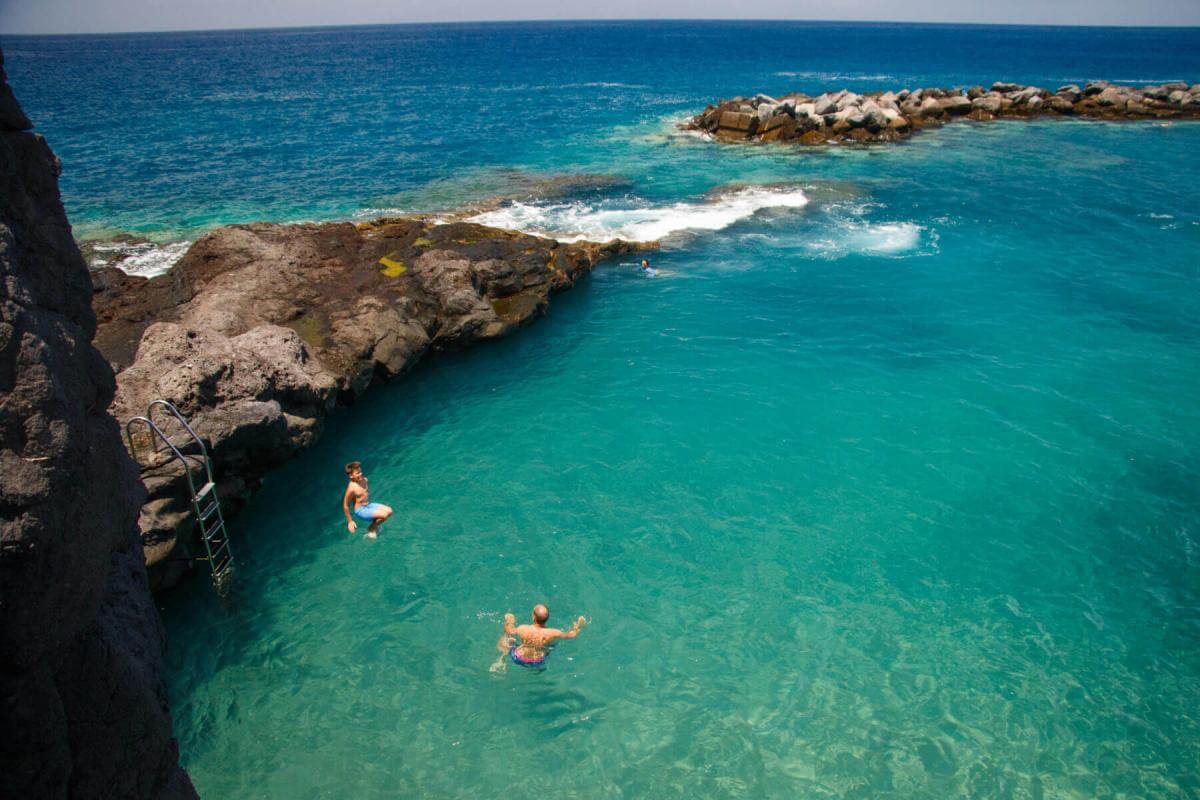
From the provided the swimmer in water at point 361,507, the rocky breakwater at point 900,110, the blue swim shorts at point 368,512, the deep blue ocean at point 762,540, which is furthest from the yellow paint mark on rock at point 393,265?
the rocky breakwater at point 900,110

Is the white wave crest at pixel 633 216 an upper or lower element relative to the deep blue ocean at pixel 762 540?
upper

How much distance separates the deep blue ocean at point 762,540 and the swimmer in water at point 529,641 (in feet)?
0.96

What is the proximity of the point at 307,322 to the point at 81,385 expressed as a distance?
14497mm

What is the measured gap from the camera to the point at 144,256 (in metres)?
30.6

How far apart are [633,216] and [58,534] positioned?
34253mm

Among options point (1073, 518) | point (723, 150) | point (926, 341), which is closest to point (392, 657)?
point (1073, 518)

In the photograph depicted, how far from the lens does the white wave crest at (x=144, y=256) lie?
2881 cm

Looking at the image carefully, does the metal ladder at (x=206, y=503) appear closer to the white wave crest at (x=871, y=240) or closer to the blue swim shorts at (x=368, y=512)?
the blue swim shorts at (x=368, y=512)

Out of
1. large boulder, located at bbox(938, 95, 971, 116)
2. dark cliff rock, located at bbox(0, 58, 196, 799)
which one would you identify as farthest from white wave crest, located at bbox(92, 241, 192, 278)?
large boulder, located at bbox(938, 95, 971, 116)

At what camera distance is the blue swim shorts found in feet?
48.8

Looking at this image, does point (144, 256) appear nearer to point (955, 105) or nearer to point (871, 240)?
point (871, 240)

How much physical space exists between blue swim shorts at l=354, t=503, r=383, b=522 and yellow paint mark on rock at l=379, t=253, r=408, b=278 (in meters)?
11.4

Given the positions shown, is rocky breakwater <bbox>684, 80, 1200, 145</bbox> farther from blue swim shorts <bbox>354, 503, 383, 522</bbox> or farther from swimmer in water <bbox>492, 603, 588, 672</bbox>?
swimmer in water <bbox>492, 603, 588, 672</bbox>

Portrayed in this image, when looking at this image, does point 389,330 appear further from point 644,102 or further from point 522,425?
point 644,102
